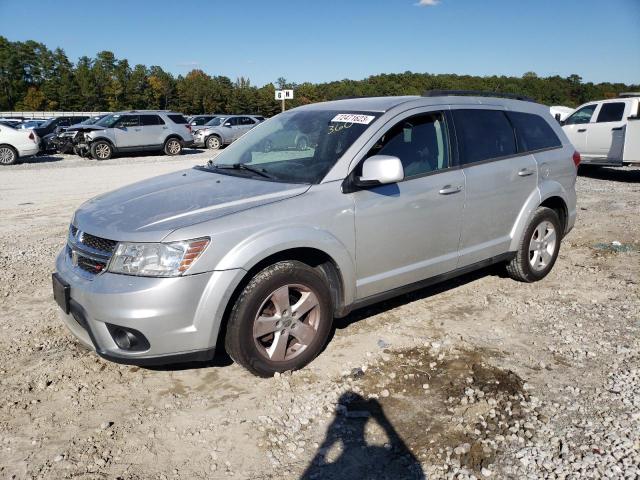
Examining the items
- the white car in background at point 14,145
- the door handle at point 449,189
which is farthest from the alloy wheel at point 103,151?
the door handle at point 449,189

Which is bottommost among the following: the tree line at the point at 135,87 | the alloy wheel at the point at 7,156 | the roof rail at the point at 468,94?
the alloy wheel at the point at 7,156

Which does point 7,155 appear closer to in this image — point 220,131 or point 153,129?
point 153,129

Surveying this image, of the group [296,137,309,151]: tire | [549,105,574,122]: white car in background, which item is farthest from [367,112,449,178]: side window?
[549,105,574,122]: white car in background

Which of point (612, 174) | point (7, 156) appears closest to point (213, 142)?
point (7, 156)

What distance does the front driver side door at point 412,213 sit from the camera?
3746mm

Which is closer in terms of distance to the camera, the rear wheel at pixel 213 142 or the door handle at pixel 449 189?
the door handle at pixel 449 189

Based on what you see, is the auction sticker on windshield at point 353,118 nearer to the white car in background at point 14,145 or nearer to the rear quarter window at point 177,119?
the white car in background at point 14,145

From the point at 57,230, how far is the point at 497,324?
617cm

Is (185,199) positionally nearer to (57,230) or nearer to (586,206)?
(57,230)

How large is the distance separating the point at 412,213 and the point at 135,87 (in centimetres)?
9128

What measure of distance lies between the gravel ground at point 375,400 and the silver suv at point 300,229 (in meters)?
0.34

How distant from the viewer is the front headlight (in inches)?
117

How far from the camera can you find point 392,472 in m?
2.59

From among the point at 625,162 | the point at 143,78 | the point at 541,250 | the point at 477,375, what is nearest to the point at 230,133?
the point at 625,162
